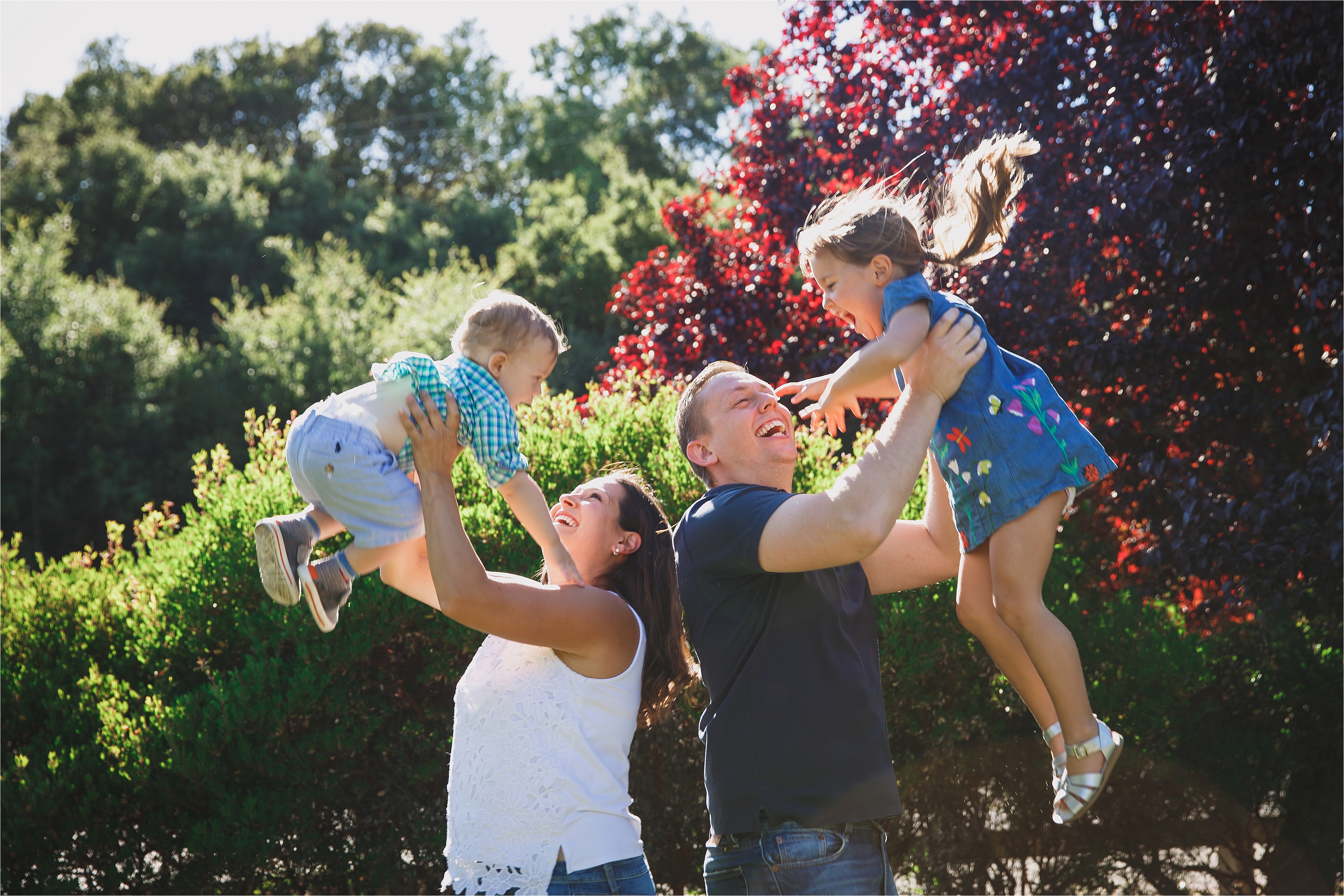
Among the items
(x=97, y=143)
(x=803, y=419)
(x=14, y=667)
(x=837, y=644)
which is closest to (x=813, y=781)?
(x=837, y=644)

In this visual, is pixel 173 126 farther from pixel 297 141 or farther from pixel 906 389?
pixel 906 389

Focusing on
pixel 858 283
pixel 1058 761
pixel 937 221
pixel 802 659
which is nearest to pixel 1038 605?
pixel 1058 761

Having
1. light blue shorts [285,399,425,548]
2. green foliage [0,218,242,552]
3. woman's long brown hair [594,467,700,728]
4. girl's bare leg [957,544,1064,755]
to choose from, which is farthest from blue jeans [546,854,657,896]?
green foliage [0,218,242,552]

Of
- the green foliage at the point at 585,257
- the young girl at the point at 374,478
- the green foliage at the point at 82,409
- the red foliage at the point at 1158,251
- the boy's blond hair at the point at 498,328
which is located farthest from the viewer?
the green foliage at the point at 585,257

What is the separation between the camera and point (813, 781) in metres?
1.88

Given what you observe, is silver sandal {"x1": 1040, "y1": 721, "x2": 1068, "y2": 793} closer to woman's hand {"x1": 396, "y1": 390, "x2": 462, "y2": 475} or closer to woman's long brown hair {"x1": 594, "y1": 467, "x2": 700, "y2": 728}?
woman's long brown hair {"x1": 594, "y1": 467, "x2": 700, "y2": 728}

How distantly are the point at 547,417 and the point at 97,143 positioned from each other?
24.4 meters

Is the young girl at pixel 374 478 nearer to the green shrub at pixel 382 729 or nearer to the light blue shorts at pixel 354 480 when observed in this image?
the light blue shorts at pixel 354 480

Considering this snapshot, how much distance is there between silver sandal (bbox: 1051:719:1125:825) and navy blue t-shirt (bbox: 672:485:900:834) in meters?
0.39

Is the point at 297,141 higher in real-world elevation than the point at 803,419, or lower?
higher

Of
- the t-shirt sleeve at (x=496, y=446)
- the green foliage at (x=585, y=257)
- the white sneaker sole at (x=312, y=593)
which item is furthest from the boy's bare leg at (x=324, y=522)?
the green foliage at (x=585, y=257)

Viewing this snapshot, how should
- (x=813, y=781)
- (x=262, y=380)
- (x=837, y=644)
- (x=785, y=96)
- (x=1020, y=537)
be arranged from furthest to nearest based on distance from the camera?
(x=262, y=380), (x=785, y=96), (x=1020, y=537), (x=837, y=644), (x=813, y=781)

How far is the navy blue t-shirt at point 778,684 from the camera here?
1.89 metres

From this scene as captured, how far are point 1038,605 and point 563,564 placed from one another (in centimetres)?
106
